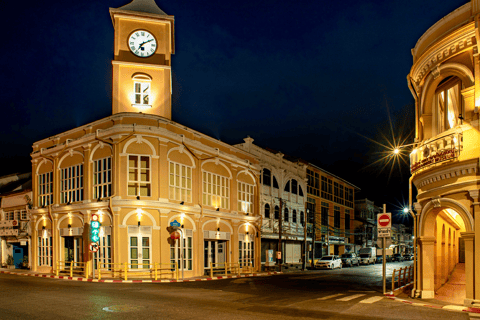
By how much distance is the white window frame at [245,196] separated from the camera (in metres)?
36.0

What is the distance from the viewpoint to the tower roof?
31.2 meters

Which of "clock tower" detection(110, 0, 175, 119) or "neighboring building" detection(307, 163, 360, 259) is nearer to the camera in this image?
"clock tower" detection(110, 0, 175, 119)

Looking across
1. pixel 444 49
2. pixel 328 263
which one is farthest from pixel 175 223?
pixel 328 263

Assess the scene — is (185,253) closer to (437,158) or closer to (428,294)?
(428,294)

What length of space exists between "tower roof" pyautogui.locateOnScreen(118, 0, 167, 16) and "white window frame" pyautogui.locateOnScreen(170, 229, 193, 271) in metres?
15.8

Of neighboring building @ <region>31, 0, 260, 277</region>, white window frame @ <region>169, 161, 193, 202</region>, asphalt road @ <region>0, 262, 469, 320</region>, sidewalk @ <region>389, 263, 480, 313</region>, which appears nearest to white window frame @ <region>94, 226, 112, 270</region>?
neighboring building @ <region>31, 0, 260, 277</region>

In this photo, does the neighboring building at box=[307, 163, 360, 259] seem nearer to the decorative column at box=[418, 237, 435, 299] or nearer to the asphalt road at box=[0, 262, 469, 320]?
the decorative column at box=[418, 237, 435, 299]

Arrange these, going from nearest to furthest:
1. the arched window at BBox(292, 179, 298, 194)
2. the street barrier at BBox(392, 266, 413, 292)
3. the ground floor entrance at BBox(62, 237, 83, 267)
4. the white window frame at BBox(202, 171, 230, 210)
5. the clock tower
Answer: the street barrier at BBox(392, 266, 413, 292) < the ground floor entrance at BBox(62, 237, 83, 267) < the clock tower < the white window frame at BBox(202, 171, 230, 210) < the arched window at BBox(292, 179, 298, 194)

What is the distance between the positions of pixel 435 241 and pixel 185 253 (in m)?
17.1

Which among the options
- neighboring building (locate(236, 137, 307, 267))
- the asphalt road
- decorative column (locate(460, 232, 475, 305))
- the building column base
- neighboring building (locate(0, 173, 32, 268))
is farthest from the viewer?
neighboring building (locate(236, 137, 307, 267))

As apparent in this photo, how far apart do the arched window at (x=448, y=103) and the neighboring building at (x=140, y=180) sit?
15868 mm

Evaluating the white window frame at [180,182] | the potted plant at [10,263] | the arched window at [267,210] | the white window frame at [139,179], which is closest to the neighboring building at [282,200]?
the arched window at [267,210]

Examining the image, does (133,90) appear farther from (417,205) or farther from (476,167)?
(476,167)

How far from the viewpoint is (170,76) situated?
30969 mm
